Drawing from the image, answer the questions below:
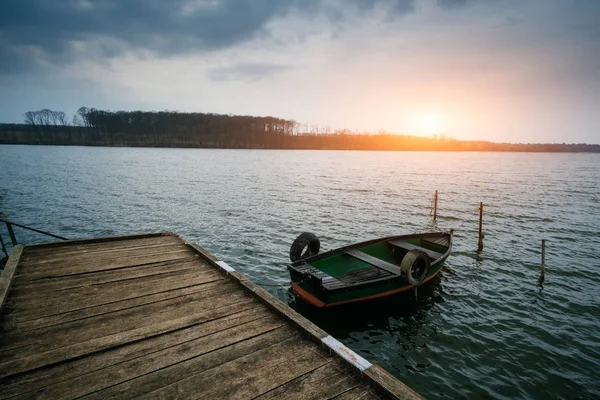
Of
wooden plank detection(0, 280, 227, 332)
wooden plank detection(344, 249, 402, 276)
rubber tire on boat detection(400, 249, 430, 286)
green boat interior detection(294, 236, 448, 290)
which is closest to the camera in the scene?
wooden plank detection(0, 280, 227, 332)

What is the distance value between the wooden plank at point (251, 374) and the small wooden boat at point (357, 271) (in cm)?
443

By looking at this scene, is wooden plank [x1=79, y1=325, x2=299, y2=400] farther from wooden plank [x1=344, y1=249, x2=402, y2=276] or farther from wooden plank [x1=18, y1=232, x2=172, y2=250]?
wooden plank [x1=18, y1=232, x2=172, y2=250]

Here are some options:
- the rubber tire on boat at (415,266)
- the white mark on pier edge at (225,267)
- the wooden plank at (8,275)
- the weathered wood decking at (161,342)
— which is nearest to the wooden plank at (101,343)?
the weathered wood decking at (161,342)

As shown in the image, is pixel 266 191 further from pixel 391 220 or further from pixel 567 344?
pixel 567 344

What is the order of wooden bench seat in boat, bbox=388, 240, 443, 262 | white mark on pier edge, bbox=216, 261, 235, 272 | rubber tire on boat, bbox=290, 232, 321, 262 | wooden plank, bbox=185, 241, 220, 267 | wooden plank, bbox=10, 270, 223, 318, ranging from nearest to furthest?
wooden plank, bbox=10, 270, 223, 318 → white mark on pier edge, bbox=216, 261, 235, 272 → wooden plank, bbox=185, 241, 220, 267 → rubber tire on boat, bbox=290, 232, 321, 262 → wooden bench seat in boat, bbox=388, 240, 443, 262

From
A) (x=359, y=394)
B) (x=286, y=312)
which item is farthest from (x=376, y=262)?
(x=359, y=394)

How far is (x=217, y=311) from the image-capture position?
5105 millimetres

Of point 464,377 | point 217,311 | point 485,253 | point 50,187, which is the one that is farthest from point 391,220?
point 50,187

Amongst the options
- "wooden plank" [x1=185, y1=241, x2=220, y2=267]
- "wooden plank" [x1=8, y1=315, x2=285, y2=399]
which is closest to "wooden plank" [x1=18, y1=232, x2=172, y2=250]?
"wooden plank" [x1=185, y1=241, x2=220, y2=267]

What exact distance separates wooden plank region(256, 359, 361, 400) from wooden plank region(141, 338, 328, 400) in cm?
8

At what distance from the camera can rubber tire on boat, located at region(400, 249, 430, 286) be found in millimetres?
9555

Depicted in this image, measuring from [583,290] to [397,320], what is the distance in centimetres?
825

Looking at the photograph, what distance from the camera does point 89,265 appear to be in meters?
7.09

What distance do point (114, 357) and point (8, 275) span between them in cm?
411
